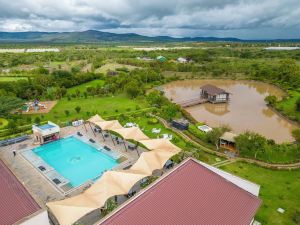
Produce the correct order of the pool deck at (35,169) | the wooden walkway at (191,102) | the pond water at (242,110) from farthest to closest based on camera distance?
the wooden walkway at (191,102)
the pond water at (242,110)
the pool deck at (35,169)

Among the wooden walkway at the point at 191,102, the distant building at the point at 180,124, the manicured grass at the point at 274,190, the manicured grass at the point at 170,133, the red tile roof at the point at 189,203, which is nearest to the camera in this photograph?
the red tile roof at the point at 189,203

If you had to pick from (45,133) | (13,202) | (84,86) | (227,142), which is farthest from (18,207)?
(84,86)

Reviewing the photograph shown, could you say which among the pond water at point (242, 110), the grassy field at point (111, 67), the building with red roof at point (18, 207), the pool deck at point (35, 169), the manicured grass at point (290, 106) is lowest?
the pond water at point (242, 110)

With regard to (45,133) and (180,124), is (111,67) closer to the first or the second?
(180,124)

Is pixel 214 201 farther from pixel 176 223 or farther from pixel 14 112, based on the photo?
pixel 14 112

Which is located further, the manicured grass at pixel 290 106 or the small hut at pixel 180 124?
the manicured grass at pixel 290 106

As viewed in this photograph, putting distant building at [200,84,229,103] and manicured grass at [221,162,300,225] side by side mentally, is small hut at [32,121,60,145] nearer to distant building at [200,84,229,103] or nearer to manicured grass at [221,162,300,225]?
manicured grass at [221,162,300,225]

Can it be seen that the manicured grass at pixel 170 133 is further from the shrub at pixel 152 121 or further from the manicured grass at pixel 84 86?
the manicured grass at pixel 84 86

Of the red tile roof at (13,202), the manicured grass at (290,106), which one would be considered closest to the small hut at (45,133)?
the red tile roof at (13,202)
